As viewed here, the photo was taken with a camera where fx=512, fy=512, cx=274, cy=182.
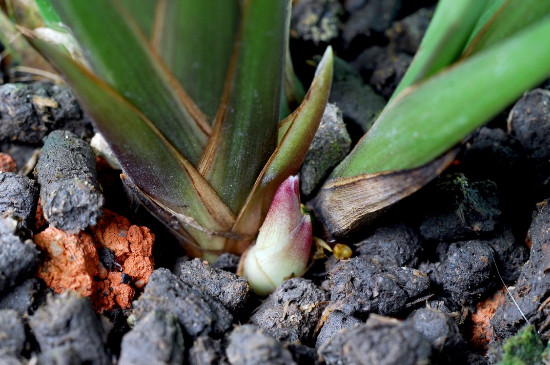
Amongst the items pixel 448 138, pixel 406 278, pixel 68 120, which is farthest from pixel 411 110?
pixel 68 120

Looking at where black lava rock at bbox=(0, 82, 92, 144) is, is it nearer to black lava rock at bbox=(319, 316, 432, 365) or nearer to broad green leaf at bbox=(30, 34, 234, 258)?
broad green leaf at bbox=(30, 34, 234, 258)

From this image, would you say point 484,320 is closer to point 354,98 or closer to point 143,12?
point 354,98

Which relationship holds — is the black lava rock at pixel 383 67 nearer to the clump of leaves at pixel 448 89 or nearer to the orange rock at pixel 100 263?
the clump of leaves at pixel 448 89

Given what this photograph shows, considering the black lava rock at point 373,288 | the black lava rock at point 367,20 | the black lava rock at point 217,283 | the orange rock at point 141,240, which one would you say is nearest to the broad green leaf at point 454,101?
the black lava rock at point 373,288

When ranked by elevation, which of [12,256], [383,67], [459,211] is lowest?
[12,256]

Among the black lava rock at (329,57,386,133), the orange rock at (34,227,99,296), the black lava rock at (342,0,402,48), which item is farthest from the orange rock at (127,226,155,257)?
the black lava rock at (342,0,402,48)

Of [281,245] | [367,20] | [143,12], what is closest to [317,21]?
[367,20]

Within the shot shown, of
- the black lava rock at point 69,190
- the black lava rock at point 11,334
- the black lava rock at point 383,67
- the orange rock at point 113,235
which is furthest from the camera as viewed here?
the black lava rock at point 383,67
